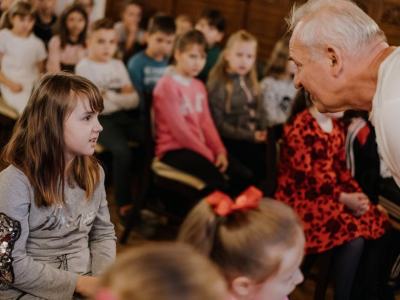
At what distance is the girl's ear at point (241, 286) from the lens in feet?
5.48

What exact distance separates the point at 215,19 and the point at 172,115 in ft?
6.76

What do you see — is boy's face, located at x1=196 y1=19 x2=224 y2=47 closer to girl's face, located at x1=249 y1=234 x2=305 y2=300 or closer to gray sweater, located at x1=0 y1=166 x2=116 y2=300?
gray sweater, located at x1=0 y1=166 x2=116 y2=300

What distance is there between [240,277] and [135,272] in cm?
57

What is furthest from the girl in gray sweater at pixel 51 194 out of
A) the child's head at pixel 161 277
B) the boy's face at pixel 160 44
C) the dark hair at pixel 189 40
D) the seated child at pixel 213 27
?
the seated child at pixel 213 27

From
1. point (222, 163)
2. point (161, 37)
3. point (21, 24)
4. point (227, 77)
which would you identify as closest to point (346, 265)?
point (222, 163)

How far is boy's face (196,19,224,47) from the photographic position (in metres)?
5.57

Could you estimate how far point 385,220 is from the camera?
3.28m

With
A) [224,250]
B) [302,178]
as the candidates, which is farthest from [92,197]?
[302,178]

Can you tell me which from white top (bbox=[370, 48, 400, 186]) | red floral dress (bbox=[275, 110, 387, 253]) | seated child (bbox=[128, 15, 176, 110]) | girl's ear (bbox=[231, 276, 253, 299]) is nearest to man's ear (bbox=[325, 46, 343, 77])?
white top (bbox=[370, 48, 400, 186])

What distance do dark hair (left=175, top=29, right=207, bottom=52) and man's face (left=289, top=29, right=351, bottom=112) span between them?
2.16m

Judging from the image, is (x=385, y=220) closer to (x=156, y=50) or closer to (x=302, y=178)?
(x=302, y=178)

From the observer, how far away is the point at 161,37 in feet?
15.4

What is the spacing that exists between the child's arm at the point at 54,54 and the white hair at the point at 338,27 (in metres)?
3.08

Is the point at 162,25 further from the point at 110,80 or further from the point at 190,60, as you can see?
the point at 190,60
